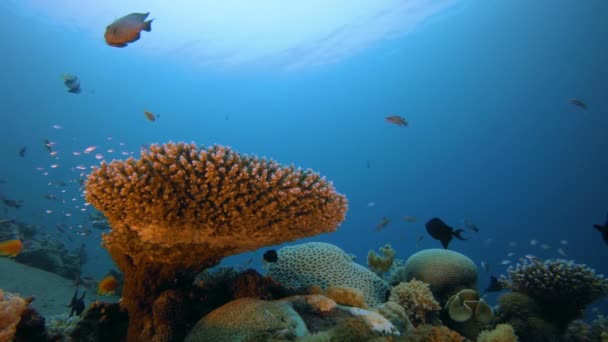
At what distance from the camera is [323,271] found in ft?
16.2

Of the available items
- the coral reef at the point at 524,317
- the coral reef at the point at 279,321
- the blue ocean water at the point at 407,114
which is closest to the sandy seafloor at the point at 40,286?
the coral reef at the point at 279,321

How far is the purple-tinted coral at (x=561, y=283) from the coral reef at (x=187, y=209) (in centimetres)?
414

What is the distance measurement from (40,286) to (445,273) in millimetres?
11678

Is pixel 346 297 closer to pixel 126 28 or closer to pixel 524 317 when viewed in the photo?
pixel 524 317

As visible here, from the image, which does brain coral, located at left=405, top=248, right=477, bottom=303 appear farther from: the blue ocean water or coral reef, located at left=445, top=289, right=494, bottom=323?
the blue ocean water

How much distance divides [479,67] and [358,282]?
73.2 meters

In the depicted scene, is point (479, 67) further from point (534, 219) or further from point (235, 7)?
point (235, 7)

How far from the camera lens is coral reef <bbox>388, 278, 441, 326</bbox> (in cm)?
447

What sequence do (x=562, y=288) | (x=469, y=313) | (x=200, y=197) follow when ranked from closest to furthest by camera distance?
(x=200, y=197) → (x=469, y=313) → (x=562, y=288)

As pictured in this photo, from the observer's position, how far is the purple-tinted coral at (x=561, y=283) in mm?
4672

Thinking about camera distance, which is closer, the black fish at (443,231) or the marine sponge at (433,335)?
the marine sponge at (433,335)

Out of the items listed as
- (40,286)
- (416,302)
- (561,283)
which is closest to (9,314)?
(416,302)

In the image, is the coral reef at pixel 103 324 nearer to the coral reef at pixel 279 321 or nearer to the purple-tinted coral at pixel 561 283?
the coral reef at pixel 279 321

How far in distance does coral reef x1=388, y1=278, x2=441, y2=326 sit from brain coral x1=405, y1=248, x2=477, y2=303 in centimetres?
90
